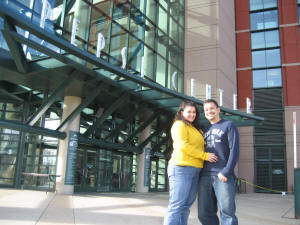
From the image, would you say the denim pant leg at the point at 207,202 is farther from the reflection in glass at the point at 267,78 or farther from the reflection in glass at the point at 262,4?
the reflection in glass at the point at 262,4

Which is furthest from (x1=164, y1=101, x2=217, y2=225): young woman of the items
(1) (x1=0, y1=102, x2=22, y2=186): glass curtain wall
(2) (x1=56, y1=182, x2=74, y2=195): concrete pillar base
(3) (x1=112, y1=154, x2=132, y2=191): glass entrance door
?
(3) (x1=112, y1=154, x2=132, y2=191): glass entrance door

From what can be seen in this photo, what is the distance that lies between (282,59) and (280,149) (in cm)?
672

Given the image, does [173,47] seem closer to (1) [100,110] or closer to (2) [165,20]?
(2) [165,20]

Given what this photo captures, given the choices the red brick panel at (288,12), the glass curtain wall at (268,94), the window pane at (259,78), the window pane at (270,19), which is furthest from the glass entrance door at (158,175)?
the red brick panel at (288,12)

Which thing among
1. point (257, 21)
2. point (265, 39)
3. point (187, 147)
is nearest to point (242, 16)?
point (257, 21)

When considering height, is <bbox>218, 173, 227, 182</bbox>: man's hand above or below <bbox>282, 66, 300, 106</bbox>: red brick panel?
below

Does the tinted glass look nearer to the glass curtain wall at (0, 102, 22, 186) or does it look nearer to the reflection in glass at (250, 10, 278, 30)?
the reflection in glass at (250, 10, 278, 30)

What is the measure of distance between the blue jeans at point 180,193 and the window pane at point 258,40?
23.6 meters

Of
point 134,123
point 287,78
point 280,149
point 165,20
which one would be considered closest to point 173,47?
point 165,20

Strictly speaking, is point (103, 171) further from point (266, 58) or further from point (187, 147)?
point (266, 58)

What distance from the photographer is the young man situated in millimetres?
3328

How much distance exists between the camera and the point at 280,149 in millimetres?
22797

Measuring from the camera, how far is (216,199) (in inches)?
139

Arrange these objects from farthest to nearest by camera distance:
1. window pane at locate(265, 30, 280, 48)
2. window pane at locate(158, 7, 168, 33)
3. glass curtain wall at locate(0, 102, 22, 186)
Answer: window pane at locate(265, 30, 280, 48), window pane at locate(158, 7, 168, 33), glass curtain wall at locate(0, 102, 22, 186)
